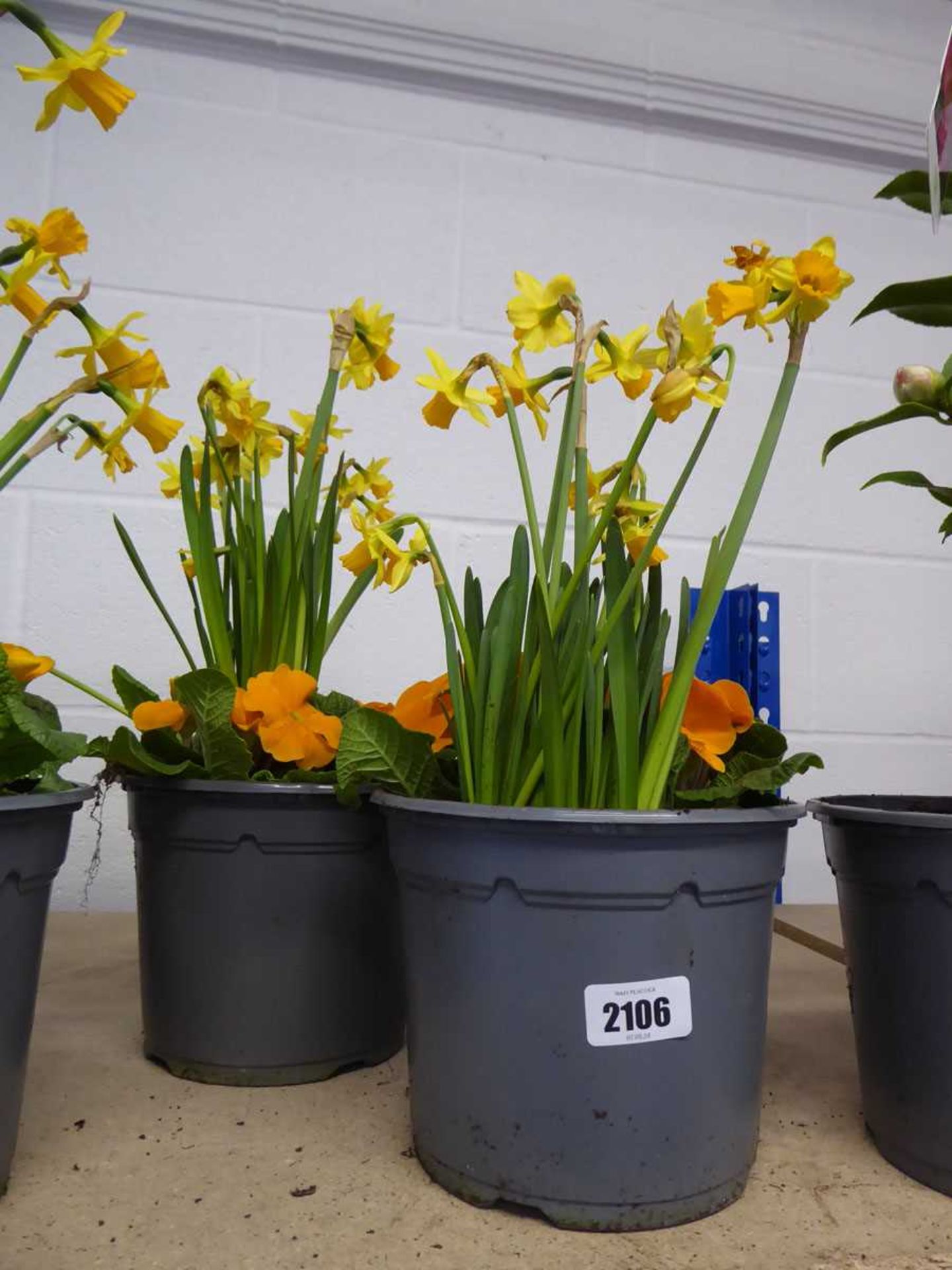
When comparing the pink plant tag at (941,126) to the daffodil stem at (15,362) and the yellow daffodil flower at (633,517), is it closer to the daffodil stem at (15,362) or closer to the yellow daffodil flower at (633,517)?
the yellow daffodil flower at (633,517)

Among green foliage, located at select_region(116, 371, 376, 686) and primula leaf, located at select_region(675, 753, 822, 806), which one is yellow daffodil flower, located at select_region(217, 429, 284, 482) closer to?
green foliage, located at select_region(116, 371, 376, 686)

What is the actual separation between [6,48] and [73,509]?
2.19ft

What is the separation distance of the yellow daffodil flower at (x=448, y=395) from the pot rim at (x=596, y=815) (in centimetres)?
23

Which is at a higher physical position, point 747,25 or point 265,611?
point 747,25

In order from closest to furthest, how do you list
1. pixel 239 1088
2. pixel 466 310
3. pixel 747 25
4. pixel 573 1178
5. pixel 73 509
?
1. pixel 573 1178
2. pixel 239 1088
3. pixel 73 509
4. pixel 466 310
5. pixel 747 25

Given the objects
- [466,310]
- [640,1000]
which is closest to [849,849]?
[640,1000]

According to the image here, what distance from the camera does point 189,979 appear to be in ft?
2.22

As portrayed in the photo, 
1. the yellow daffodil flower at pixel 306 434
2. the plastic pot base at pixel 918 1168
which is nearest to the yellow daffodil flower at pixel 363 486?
the yellow daffodil flower at pixel 306 434

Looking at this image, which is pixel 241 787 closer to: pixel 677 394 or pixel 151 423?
pixel 151 423

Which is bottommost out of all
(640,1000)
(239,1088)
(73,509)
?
(239,1088)

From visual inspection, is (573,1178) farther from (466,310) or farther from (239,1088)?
(466,310)

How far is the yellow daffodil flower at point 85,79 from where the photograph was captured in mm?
482

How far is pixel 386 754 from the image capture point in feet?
2.02

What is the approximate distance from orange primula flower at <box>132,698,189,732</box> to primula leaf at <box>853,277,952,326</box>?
529 mm
